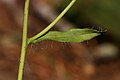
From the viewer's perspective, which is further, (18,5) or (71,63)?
(18,5)

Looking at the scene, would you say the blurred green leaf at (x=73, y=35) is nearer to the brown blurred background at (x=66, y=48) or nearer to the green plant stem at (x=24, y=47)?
the green plant stem at (x=24, y=47)

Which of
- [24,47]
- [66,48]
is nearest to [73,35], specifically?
[24,47]

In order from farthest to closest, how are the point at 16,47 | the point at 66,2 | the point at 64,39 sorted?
the point at 16,47
the point at 66,2
the point at 64,39

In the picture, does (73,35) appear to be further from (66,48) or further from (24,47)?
(66,48)

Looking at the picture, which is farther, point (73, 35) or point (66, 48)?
point (66, 48)

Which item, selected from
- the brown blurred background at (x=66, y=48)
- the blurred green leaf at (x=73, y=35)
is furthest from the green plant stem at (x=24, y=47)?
the brown blurred background at (x=66, y=48)

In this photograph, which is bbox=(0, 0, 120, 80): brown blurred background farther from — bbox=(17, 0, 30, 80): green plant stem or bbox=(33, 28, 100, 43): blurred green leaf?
bbox=(17, 0, 30, 80): green plant stem

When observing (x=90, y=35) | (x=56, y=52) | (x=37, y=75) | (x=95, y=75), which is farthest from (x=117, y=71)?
(x=90, y=35)

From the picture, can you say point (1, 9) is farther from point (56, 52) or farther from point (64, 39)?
point (64, 39)
